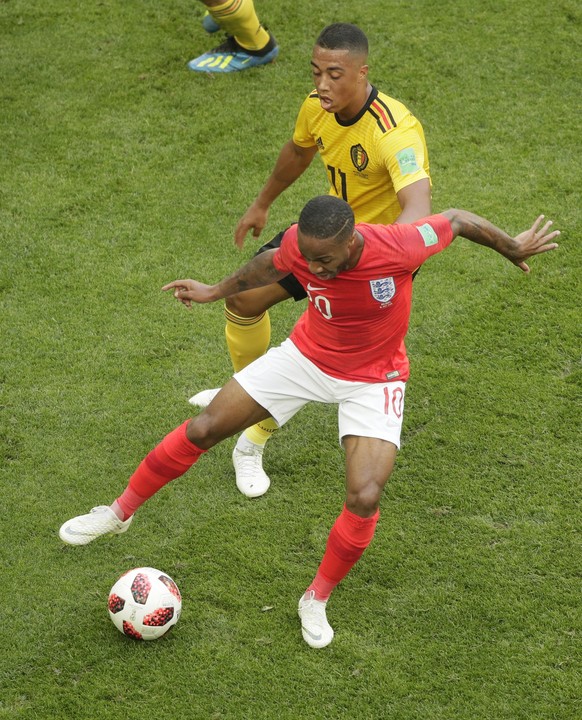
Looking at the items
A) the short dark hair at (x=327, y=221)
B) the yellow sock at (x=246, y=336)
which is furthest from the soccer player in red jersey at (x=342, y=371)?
the yellow sock at (x=246, y=336)

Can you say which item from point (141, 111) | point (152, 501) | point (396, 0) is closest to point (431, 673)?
point (152, 501)

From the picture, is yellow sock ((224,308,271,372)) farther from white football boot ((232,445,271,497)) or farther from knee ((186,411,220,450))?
knee ((186,411,220,450))

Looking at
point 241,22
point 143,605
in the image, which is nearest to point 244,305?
point 143,605

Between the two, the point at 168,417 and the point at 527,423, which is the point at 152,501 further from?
the point at 527,423

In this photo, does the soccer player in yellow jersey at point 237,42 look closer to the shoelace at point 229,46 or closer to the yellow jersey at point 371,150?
the shoelace at point 229,46

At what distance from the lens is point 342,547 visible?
4.59m

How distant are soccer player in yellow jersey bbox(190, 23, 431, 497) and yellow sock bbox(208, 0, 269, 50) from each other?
11.2 feet

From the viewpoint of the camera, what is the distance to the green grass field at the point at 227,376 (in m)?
4.67

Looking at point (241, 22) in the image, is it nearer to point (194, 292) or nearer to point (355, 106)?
point (355, 106)

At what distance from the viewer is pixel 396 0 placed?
1000cm

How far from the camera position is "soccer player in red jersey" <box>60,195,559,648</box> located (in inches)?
180

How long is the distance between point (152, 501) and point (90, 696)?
1.27 m

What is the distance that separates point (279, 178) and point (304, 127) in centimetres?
42

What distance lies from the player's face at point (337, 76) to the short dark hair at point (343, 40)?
0.08 feet
